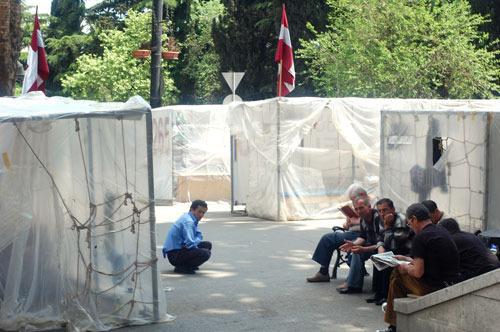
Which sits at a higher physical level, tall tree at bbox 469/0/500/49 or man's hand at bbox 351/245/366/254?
tall tree at bbox 469/0/500/49

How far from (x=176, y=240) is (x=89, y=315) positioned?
3.03 metres

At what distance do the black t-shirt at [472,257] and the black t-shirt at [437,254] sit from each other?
0.21m

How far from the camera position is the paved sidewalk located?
7.44m

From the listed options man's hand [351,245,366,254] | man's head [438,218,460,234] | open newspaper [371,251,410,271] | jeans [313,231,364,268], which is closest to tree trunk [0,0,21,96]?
jeans [313,231,364,268]

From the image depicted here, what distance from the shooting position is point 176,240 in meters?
9.99

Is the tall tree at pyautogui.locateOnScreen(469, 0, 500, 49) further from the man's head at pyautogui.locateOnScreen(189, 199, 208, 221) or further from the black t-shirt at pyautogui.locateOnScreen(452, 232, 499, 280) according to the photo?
the black t-shirt at pyautogui.locateOnScreen(452, 232, 499, 280)

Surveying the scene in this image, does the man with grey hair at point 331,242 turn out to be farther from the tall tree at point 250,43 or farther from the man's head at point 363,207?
the tall tree at point 250,43

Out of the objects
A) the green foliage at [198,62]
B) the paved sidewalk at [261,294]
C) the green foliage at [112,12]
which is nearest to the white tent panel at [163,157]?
the paved sidewalk at [261,294]

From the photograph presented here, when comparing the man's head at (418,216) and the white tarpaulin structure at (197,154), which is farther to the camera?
the white tarpaulin structure at (197,154)

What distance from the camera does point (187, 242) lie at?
9945 mm

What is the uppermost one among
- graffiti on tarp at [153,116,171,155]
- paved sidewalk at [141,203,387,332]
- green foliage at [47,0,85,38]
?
green foliage at [47,0,85,38]

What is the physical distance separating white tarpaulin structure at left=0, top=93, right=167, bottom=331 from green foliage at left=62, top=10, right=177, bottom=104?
33.7 m

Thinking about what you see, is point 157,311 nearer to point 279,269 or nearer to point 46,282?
point 46,282

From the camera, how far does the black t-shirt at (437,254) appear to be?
6527 millimetres
